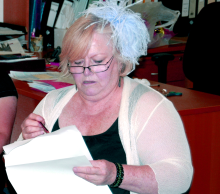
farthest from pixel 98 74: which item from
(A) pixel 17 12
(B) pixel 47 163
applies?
(A) pixel 17 12

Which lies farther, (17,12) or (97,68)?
(17,12)

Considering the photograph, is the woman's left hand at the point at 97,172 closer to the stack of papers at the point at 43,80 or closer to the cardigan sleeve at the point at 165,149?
the cardigan sleeve at the point at 165,149

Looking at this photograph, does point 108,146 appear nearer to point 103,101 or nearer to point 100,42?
point 103,101

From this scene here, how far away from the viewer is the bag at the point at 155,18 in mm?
2645

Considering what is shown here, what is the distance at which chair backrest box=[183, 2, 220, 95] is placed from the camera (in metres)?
2.09

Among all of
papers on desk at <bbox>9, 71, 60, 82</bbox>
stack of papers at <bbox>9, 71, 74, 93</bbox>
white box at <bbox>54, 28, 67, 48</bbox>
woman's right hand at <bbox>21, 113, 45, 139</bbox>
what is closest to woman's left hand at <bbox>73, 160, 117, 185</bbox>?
woman's right hand at <bbox>21, 113, 45, 139</bbox>

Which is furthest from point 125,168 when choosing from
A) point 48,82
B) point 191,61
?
point 191,61

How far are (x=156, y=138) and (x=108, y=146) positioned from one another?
17 centimetres

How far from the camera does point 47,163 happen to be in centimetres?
81

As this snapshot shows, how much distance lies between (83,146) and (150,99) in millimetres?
298

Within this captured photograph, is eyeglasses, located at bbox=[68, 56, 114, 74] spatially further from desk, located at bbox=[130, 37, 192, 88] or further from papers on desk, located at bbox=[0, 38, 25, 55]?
desk, located at bbox=[130, 37, 192, 88]

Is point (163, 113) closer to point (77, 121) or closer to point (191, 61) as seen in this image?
point (77, 121)

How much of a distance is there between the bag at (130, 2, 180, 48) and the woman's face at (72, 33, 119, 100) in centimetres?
158

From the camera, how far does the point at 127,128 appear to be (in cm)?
103
